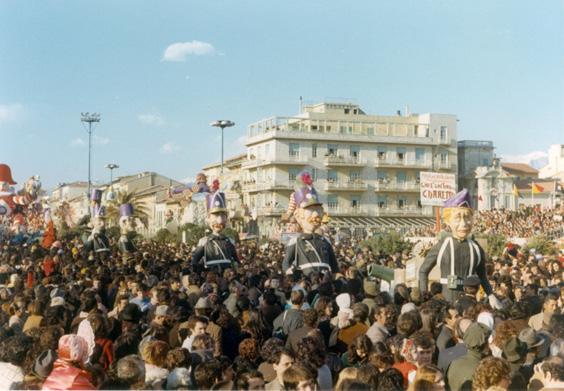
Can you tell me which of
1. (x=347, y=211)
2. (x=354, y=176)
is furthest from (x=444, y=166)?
(x=347, y=211)

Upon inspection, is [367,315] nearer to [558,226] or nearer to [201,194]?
[201,194]

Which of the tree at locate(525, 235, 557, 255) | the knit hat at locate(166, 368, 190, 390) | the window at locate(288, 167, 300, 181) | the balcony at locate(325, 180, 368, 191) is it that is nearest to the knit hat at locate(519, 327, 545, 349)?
the knit hat at locate(166, 368, 190, 390)

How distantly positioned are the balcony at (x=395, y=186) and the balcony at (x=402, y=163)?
1440 mm

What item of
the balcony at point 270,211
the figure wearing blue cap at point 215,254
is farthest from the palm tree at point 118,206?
the figure wearing blue cap at point 215,254

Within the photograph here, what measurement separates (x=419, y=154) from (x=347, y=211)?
7.61 meters

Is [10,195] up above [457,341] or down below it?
above

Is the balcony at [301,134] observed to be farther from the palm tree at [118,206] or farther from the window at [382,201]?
the palm tree at [118,206]

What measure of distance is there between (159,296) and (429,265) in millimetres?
3749

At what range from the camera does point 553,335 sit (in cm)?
689

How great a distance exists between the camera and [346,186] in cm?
5931

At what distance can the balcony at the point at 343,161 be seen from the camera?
58156 mm

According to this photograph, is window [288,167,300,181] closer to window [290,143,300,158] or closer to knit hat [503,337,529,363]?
window [290,143,300,158]

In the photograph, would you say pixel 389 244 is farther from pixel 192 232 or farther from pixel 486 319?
pixel 486 319

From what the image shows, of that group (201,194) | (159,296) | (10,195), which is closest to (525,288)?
(159,296)
